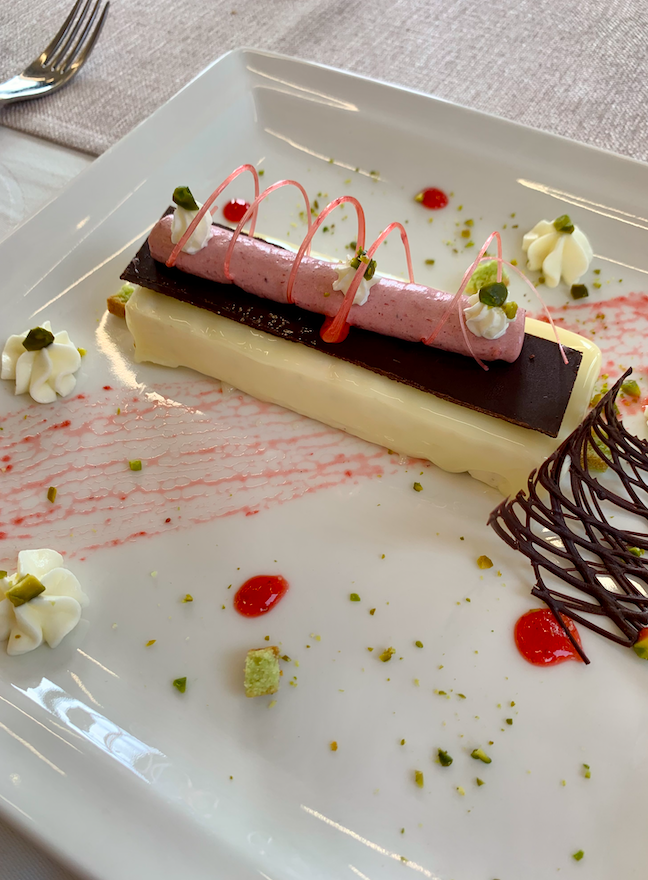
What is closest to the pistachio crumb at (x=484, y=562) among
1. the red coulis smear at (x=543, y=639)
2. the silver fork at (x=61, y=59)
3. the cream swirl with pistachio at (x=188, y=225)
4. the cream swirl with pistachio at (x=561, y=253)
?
the red coulis smear at (x=543, y=639)

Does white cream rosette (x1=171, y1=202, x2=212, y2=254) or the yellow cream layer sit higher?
white cream rosette (x1=171, y1=202, x2=212, y2=254)

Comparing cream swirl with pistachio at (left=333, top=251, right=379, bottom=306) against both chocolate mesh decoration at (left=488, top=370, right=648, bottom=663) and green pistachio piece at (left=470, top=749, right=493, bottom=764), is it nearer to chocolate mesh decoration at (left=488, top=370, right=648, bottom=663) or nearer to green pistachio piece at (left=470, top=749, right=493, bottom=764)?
chocolate mesh decoration at (left=488, top=370, right=648, bottom=663)

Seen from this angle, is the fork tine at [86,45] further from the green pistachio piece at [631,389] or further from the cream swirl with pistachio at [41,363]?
the green pistachio piece at [631,389]

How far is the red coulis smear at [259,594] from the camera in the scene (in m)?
2.05

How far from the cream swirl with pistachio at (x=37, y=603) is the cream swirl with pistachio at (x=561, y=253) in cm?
221

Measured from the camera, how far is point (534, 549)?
82.8 inches

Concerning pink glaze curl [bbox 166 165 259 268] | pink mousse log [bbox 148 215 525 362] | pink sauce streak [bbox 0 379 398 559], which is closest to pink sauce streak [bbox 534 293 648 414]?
pink mousse log [bbox 148 215 525 362]

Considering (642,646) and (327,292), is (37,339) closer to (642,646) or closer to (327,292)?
(327,292)

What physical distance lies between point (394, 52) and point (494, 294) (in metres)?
2.31

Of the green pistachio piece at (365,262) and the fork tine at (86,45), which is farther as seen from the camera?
the fork tine at (86,45)

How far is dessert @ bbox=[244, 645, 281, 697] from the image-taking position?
1.87 metres

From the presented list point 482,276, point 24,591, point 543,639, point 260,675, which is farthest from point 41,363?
point 543,639

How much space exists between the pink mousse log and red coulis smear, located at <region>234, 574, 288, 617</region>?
37.4 inches

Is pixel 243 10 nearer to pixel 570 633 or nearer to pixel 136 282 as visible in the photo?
pixel 136 282
